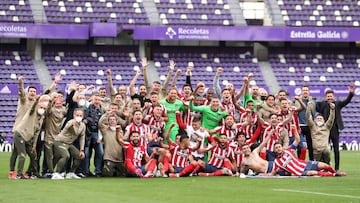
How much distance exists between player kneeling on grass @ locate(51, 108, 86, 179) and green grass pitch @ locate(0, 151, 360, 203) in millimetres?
768

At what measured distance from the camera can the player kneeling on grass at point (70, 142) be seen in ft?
70.2

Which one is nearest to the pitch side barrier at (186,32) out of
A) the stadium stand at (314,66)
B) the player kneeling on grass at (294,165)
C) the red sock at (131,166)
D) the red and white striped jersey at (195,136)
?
the stadium stand at (314,66)

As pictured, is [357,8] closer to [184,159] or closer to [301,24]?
[301,24]

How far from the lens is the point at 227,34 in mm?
49344

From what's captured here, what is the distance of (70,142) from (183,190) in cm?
477

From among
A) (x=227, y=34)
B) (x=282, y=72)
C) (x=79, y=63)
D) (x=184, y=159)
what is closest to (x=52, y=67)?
(x=79, y=63)

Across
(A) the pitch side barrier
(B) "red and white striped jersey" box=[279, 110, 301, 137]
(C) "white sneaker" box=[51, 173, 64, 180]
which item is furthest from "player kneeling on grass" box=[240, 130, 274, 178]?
(A) the pitch side barrier

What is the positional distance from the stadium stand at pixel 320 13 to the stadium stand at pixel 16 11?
45.2 feet

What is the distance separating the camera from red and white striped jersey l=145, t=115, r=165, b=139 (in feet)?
73.8

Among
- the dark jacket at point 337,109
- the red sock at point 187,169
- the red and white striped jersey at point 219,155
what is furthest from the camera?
the dark jacket at point 337,109

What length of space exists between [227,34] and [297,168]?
28015 mm

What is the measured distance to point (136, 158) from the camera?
2181 cm

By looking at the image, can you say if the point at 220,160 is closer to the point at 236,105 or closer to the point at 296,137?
the point at 236,105

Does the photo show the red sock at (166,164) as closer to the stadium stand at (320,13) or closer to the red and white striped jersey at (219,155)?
the red and white striped jersey at (219,155)
